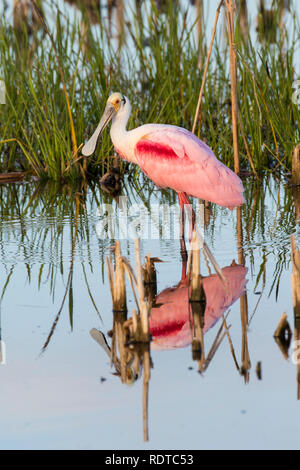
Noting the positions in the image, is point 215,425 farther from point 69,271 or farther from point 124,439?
point 69,271

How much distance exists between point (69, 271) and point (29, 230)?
1.90 metres

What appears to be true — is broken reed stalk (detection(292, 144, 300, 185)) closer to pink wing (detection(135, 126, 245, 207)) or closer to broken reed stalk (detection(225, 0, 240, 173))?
broken reed stalk (detection(225, 0, 240, 173))

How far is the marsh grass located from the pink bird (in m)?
4.94

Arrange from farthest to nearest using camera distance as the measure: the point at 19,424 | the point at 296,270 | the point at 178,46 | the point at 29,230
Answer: the point at 178,46
the point at 29,230
the point at 296,270
the point at 19,424

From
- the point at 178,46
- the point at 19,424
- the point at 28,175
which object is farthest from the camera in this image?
the point at 28,175

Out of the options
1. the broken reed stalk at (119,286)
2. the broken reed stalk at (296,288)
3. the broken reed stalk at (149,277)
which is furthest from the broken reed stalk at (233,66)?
the broken reed stalk at (296,288)

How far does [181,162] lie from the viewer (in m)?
8.52

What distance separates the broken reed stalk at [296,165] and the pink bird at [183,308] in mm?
4492

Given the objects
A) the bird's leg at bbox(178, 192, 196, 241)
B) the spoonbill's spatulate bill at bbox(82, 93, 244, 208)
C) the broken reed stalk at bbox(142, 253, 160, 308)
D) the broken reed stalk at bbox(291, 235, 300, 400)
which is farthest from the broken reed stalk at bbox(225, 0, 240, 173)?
the broken reed stalk at bbox(291, 235, 300, 400)

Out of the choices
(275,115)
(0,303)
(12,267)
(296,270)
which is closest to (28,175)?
(275,115)

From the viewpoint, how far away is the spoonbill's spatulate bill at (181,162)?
8.28 m

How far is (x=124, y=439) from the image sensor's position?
451 cm

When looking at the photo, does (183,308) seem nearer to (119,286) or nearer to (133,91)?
(119,286)
